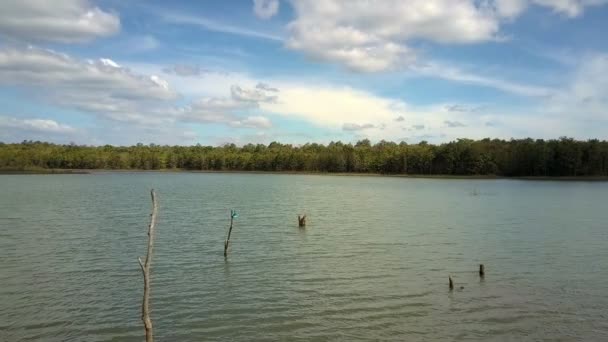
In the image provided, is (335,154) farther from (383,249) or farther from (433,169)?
(383,249)

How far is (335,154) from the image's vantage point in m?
197

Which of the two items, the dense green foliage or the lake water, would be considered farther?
the dense green foliage

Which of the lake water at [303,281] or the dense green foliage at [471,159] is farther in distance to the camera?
the dense green foliage at [471,159]

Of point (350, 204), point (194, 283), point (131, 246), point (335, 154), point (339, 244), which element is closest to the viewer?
point (194, 283)

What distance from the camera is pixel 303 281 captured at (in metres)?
20.0

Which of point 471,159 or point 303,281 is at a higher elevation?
point 471,159

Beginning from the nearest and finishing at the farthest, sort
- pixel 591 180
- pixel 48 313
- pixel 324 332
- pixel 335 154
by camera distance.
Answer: pixel 324 332 → pixel 48 313 → pixel 591 180 → pixel 335 154

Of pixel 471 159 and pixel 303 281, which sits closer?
pixel 303 281

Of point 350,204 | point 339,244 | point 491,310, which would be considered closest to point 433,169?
point 350,204

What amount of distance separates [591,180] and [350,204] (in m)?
108

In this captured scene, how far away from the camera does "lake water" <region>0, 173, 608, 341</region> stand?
1459cm

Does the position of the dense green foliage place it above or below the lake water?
above

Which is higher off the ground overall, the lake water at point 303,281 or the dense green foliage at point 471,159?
the dense green foliage at point 471,159

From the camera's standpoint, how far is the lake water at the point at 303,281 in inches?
574
